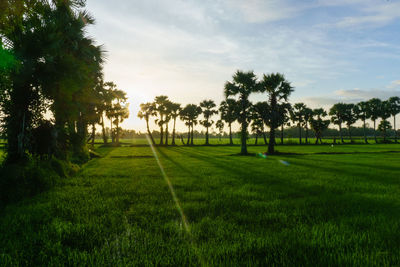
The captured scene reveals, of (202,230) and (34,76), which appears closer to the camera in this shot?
(202,230)

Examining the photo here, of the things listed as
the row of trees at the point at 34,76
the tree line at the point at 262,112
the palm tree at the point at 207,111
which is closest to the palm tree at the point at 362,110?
the tree line at the point at 262,112

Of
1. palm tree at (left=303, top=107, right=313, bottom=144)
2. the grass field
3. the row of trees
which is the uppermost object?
palm tree at (left=303, top=107, right=313, bottom=144)

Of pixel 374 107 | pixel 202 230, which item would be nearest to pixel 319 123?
pixel 374 107

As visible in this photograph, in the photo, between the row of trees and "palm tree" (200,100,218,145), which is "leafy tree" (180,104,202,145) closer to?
"palm tree" (200,100,218,145)

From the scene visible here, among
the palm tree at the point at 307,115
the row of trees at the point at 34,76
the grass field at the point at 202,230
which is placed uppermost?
the palm tree at the point at 307,115

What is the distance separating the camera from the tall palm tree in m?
29.4

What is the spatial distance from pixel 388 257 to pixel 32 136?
11.9 metres

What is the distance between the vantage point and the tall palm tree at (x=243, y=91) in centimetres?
2942

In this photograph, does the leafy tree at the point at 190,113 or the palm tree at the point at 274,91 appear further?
the leafy tree at the point at 190,113

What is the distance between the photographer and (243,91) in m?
30.0

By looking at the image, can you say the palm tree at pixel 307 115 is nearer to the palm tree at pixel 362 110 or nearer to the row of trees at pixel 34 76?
the palm tree at pixel 362 110

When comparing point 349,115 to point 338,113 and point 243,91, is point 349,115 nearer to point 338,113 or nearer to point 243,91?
point 338,113

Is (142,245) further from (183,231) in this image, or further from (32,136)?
(32,136)

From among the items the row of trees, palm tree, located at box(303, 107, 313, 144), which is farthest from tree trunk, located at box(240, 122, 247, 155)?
palm tree, located at box(303, 107, 313, 144)
